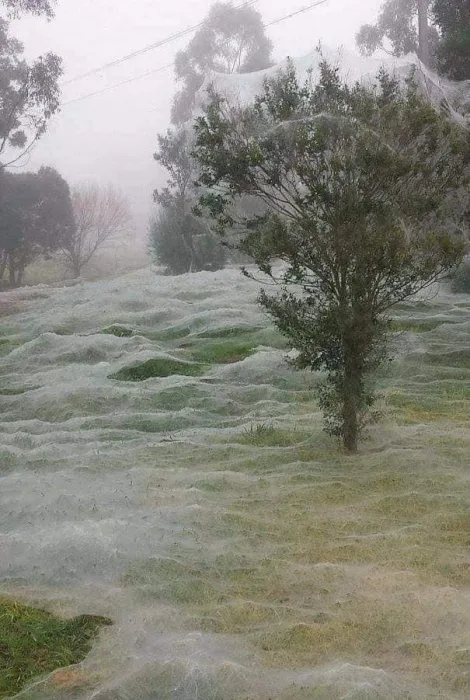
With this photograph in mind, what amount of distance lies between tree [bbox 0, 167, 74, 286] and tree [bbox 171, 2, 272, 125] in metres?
13.9

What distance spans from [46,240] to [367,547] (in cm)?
2665

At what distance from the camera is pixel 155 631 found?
3.98m

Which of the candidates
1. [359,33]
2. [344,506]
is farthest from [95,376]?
[359,33]

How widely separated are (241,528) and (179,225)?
22101mm

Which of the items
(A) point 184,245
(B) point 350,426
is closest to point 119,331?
(B) point 350,426

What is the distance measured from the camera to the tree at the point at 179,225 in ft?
86.4

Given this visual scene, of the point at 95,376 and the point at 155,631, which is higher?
the point at 95,376

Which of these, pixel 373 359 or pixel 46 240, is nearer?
pixel 373 359

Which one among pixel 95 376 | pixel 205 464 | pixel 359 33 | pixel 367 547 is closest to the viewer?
pixel 367 547

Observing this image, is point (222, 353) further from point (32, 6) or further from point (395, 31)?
point (395, 31)

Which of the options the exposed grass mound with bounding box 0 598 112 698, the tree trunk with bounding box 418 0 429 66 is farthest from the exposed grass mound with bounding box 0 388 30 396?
the tree trunk with bounding box 418 0 429 66

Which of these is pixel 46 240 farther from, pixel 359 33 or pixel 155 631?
pixel 155 631

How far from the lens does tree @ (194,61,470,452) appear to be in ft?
21.8

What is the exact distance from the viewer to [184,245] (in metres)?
26.7
